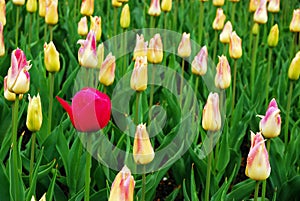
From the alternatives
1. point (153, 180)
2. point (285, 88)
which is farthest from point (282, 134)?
point (153, 180)

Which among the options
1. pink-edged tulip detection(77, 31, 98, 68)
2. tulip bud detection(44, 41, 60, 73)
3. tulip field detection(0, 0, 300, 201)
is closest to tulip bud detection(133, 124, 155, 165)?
tulip field detection(0, 0, 300, 201)

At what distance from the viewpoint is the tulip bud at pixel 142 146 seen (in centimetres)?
138

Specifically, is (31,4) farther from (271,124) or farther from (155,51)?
(271,124)

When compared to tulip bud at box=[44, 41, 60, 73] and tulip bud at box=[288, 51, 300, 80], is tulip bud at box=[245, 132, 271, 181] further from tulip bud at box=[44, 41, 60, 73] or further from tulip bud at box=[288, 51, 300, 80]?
tulip bud at box=[288, 51, 300, 80]

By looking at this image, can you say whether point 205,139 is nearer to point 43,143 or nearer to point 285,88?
point 43,143

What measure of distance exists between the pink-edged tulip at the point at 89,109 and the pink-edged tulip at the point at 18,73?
207 mm

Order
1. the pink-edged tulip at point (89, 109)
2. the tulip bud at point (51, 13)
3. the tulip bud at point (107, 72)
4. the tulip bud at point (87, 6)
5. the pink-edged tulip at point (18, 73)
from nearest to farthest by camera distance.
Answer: the pink-edged tulip at point (89, 109) < the pink-edged tulip at point (18, 73) < the tulip bud at point (107, 72) < the tulip bud at point (51, 13) < the tulip bud at point (87, 6)

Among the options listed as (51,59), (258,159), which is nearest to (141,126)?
(258,159)

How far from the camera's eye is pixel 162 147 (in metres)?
2.15

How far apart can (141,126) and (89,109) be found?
13 cm

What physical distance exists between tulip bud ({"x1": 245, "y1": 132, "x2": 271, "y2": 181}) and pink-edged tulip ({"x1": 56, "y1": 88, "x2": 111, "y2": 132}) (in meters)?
0.33

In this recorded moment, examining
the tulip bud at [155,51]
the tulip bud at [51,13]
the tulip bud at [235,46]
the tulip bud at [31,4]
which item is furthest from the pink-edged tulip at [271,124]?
the tulip bud at [31,4]

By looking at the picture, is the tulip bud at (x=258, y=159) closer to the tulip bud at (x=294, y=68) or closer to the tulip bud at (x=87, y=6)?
the tulip bud at (x=294, y=68)

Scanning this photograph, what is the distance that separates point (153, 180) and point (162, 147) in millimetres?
250
